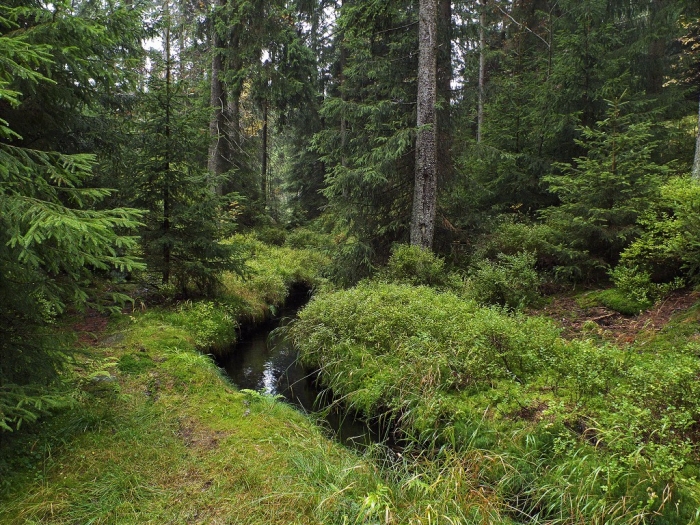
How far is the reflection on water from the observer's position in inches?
229

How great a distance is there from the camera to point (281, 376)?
25.0 feet

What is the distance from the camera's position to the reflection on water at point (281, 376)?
19.1 ft

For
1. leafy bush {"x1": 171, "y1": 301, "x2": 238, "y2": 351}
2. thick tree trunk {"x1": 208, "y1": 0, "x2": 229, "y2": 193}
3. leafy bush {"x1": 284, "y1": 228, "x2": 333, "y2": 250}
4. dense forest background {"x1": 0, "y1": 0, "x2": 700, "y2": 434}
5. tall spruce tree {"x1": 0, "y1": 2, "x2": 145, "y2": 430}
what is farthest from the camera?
leafy bush {"x1": 284, "y1": 228, "x2": 333, "y2": 250}

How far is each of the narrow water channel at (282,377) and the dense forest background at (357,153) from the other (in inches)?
75.5

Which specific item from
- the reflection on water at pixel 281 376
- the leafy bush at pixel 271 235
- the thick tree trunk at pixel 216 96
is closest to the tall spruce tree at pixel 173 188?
the reflection on water at pixel 281 376

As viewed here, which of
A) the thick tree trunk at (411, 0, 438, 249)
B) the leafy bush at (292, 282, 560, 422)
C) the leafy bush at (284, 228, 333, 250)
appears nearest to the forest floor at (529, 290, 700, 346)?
the leafy bush at (292, 282, 560, 422)

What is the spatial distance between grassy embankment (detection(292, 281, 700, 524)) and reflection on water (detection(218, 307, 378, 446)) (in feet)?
1.19

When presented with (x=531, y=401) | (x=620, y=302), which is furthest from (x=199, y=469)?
(x=620, y=302)

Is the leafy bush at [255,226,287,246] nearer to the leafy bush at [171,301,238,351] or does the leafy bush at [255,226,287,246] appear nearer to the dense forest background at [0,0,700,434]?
the dense forest background at [0,0,700,434]

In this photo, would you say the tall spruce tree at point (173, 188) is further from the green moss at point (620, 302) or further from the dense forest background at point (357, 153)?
the green moss at point (620, 302)

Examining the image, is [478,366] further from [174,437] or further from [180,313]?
[180,313]

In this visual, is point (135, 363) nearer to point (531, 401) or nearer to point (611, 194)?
point (531, 401)

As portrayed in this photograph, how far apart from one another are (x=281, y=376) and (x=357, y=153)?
22.3ft

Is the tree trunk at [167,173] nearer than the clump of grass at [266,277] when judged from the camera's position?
Yes
